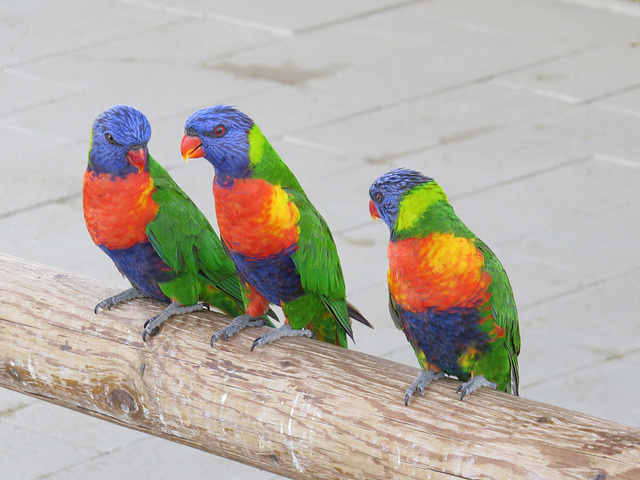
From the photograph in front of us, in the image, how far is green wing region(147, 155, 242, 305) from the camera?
277 centimetres

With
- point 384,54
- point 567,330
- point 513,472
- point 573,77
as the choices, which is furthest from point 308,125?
point 513,472

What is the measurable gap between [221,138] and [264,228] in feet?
0.84

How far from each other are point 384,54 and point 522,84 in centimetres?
111

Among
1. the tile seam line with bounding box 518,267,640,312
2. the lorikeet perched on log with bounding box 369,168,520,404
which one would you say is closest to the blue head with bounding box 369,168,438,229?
the lorikeet perched on log with bounding box 369,168,520,404

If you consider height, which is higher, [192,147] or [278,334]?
[192,147]

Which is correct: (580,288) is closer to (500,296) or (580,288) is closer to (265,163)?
(500,296)

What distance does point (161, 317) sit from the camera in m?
2.76

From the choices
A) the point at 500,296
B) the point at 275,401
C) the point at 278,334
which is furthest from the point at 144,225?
the point at 500,296

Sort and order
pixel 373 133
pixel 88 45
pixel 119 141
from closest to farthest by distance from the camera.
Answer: pixel 119 141
pixel 373 133
pixel 88 45

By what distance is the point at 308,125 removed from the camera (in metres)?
6.72

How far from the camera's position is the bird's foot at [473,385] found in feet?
8.05

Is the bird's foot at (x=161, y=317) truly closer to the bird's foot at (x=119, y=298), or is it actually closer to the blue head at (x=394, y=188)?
the bird's foot at (x=119, y=298)

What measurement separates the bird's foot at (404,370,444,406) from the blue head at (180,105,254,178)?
0.67m

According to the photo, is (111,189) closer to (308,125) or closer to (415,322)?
(415,322)
